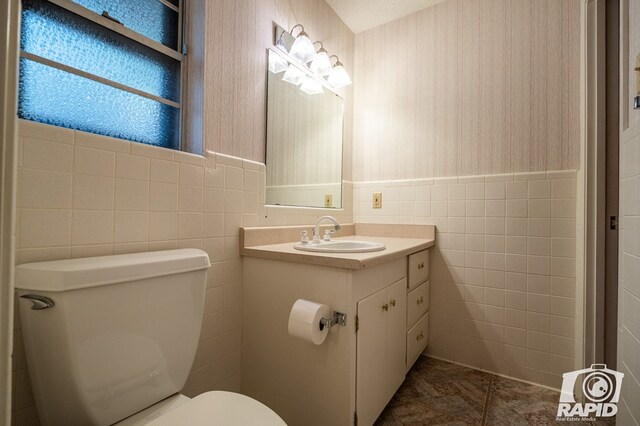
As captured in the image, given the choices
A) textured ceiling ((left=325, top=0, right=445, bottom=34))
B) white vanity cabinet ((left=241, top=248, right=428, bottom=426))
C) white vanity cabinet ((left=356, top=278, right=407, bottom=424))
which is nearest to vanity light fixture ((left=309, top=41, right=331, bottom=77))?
textured ceiling ((left=325, top=0, right=445, bottom=34))

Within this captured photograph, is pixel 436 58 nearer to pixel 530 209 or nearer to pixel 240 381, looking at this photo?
pixel 530 209

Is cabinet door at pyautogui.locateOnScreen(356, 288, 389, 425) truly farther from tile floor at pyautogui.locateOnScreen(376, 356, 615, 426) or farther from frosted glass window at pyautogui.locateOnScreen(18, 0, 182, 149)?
frosted glass window at pyautogui.locateOnScreen(18, 0, 182, 149)

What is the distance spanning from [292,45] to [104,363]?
1732 mm

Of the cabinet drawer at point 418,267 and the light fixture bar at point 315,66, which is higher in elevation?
the light fixture bar at point 315,66

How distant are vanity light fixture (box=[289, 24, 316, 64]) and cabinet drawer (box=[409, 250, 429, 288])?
1.35 m

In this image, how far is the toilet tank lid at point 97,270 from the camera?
2.23ft

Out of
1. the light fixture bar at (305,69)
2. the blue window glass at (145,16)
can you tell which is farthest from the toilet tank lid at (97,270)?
the light fixture bar at (305,69)

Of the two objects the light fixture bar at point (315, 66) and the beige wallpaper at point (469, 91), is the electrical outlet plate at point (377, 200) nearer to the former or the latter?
the beige wallpaper at point (469, 91)

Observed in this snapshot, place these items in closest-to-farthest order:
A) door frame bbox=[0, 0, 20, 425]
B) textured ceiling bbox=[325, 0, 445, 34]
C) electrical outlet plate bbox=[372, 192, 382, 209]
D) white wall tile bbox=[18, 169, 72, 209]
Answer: door frame bbox=[0, 0, 20, 425] < white wall tile bbox=[18, 169, 72, 209] < textured ceiling bbox=[325, 0, 445, 34] < electrical outlet plate bbox=[372, 192, 382, 209]

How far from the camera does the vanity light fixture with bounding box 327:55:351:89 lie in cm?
198

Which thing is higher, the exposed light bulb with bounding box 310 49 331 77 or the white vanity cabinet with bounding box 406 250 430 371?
the exposed light bulb with bounding box 310 49 331 77

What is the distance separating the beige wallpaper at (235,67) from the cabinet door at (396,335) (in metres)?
1.00

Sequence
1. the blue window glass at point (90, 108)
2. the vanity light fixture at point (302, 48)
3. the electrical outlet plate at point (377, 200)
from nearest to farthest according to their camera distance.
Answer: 1. the blue window glass at point (90, 108)
2. the vanity light fixture at point (302, 48)
3. the electrical outlet plate at point (377, 200)

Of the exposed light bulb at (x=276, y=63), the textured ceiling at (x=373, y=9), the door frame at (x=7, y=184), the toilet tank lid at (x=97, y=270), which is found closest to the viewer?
the door frame at (x=7, y=184)
